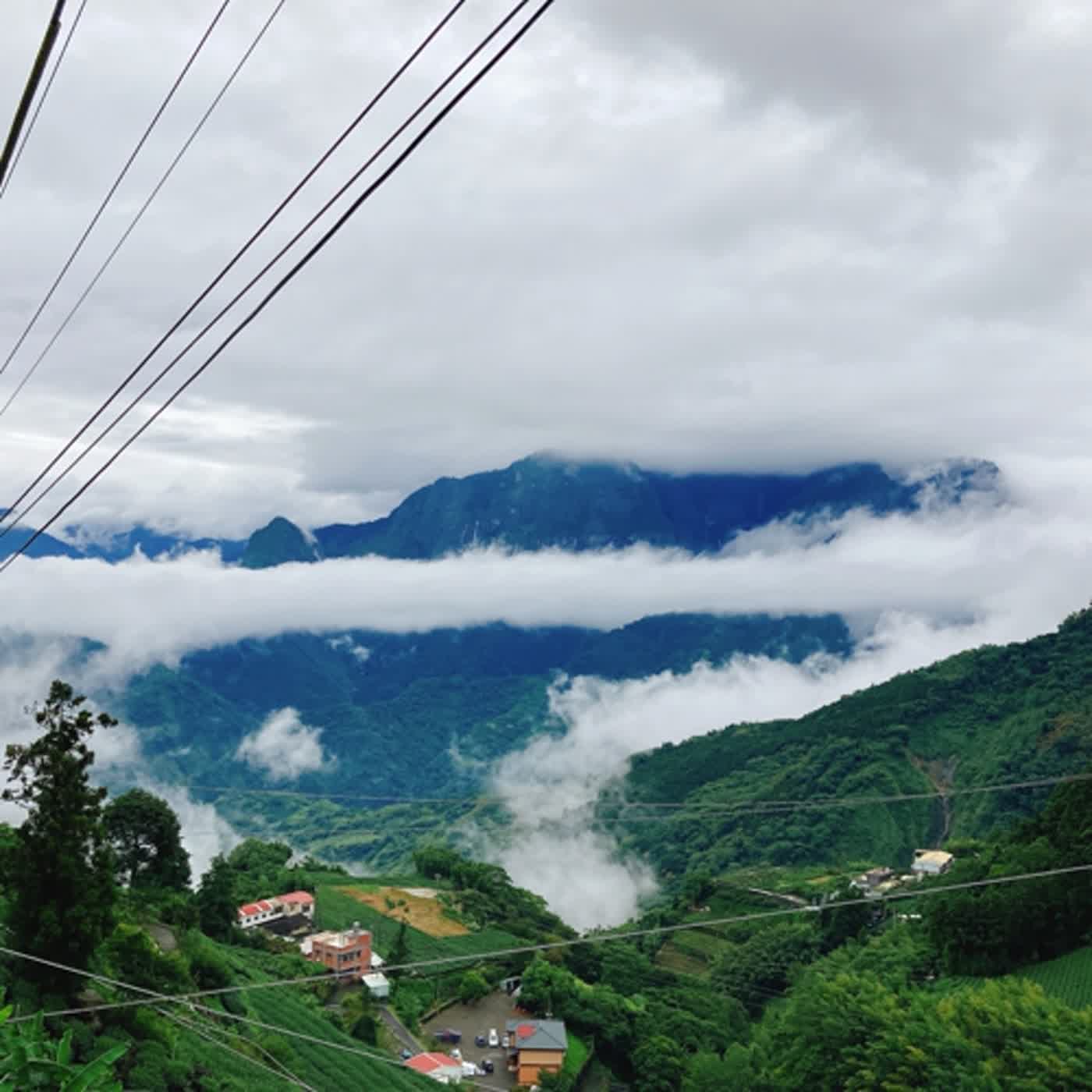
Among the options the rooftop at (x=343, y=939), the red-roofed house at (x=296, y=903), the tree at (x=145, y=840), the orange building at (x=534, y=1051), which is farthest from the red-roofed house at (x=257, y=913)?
the tree at (x=145, y=840)

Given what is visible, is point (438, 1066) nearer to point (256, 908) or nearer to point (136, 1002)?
point (256, 908)

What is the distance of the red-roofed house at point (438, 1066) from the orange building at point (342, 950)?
10.3 metres

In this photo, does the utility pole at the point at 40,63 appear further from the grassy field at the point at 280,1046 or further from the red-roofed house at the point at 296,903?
the red-roofed house at the point at 296,903

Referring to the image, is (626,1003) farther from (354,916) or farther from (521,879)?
(521,879)

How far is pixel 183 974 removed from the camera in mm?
18188

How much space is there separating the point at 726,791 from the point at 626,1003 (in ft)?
217

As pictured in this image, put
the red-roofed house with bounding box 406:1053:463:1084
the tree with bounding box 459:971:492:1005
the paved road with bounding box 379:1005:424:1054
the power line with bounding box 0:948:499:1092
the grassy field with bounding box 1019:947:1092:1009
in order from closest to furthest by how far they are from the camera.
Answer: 1. the power line with bounding box 0:948:499:1092
2. the red-roofed house with bounding box 406:1053:463:1084
3. the grassy field with bounding box 1019:947:1092:1009
4. the paved road with bounding box 379:1005:424:1054
5. the tree with bounding box 459:971:492:1005

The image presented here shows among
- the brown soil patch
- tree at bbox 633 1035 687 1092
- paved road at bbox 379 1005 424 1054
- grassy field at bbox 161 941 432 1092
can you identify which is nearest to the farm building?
the brown soil patch

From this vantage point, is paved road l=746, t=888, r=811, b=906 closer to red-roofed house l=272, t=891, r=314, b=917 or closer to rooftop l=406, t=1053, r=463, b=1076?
red-roofed house l=272, t=891, r=314, b=917

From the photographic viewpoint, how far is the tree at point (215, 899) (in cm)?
2964

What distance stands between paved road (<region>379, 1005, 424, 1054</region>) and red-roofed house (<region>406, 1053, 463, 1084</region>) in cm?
295

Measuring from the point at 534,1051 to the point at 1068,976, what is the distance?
18.2 metres

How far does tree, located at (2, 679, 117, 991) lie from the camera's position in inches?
541

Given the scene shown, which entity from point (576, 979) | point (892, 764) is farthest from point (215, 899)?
point (892, 764)
